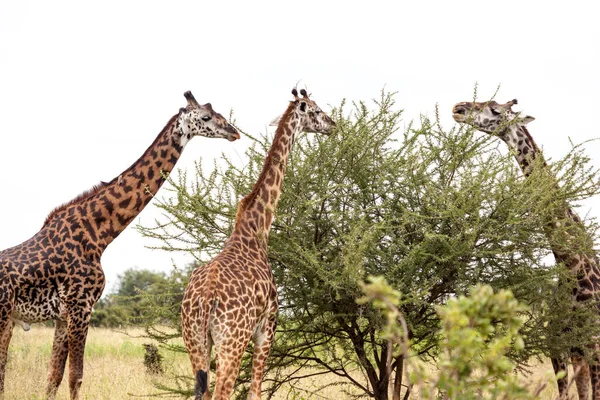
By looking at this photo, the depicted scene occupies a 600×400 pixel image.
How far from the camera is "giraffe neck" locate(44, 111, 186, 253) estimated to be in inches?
326

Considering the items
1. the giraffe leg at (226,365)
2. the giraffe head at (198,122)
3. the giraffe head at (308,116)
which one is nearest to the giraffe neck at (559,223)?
the giraffe head at (308,116)

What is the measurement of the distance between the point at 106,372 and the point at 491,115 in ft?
23.2

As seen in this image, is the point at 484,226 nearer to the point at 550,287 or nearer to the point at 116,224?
the point at 550,287

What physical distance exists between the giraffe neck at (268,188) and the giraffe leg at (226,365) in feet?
4.27

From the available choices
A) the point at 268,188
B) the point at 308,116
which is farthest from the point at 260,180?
the point at 308,116

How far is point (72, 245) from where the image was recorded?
806cm

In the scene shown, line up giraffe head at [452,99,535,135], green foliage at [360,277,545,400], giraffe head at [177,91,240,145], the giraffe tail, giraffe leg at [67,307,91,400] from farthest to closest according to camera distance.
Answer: giraffe head at [452,99,535,135] → giraffe head at [177,91,240,145] → giraffe leg at [67,307,91,400] → the giraffe tail → green foliage at [360,277,545,400]

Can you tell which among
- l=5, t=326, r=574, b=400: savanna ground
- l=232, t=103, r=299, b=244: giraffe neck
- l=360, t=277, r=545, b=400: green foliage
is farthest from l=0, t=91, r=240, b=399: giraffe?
l=360, t=277, r=545, b=400: green foliage

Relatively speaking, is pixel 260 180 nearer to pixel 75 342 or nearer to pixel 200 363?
pixel 200 363

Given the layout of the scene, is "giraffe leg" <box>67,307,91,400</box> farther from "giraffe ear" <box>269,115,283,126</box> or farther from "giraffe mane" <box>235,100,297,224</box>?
"giraffe ear" <box>269,115,283,126</box>

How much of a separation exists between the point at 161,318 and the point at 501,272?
394 centimetres

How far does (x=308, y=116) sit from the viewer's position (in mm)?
8250

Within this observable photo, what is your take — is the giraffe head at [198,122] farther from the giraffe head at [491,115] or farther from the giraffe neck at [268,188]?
the giraffe head at [491,115]

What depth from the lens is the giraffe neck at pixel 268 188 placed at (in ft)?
24.0
